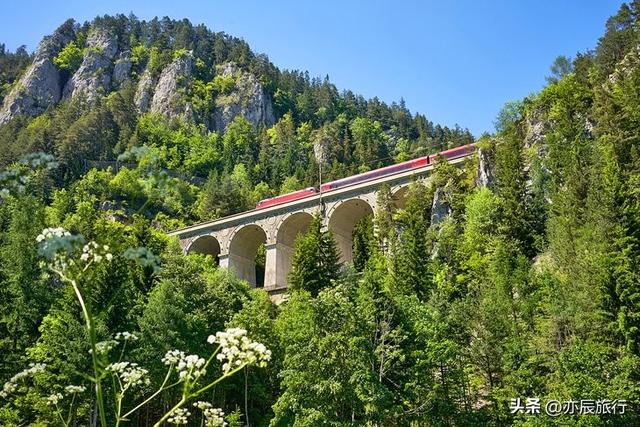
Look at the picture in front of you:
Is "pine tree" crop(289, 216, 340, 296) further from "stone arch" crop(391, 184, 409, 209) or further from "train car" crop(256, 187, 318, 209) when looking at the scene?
"train car" crop(256, 187, 318, 209)

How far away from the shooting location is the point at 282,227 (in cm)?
5741

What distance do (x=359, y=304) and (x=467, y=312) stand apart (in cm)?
523

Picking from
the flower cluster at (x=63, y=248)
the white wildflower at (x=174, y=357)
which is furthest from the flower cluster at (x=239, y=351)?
the flower cluster at (x=63, y=248)

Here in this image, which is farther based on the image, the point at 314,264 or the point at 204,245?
the point at 204,245

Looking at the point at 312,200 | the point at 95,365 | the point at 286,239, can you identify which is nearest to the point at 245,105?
the point at 286,239

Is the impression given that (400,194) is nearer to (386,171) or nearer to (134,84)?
(386,171)

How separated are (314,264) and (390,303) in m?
12.2

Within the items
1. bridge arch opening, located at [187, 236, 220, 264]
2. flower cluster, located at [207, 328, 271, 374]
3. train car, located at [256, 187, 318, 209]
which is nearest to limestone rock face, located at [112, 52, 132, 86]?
bridge arch opening, located at [187, 236, 220, 264]

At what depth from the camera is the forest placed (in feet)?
25.1

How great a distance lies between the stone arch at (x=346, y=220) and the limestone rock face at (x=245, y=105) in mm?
73772

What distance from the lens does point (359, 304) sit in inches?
1089

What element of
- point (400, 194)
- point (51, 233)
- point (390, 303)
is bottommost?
point (51, 233)

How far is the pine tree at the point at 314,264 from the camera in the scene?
38156 millimetres

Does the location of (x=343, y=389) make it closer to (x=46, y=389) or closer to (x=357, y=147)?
(x=46, y=389)
